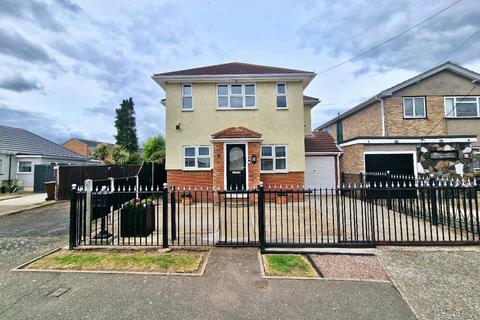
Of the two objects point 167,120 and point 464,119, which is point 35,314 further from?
point 464,119

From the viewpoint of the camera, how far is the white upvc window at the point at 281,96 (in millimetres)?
12312

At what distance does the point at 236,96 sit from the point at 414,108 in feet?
40.3

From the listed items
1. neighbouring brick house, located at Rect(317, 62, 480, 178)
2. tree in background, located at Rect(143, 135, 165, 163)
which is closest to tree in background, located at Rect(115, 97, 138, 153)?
tree in background, located at Rect(143, 135, 165, 163)

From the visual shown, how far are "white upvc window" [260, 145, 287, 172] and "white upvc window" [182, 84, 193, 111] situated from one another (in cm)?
432

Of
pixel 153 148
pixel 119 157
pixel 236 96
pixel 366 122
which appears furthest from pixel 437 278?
pixel 119 157

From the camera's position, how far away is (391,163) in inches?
502

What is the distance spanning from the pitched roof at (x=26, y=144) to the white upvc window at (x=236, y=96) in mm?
19290

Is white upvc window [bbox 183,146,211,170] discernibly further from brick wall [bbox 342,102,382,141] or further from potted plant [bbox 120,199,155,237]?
brick wall [bbox 342,102,382,141]

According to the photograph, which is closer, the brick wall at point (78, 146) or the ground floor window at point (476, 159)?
the ground floor window at point (476, 159)

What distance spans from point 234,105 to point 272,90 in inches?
81.2

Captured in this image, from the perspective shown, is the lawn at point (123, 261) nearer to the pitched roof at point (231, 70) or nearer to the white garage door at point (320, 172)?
the pitched roof at point (231, 70)

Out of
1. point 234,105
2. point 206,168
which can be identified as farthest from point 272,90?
point 206,168

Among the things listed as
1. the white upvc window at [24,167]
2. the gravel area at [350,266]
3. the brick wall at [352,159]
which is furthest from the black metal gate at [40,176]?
the brick wall at [352,159]

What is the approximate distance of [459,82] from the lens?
16219mm
